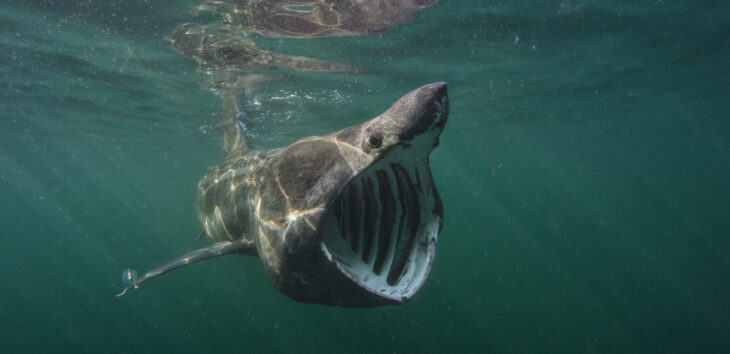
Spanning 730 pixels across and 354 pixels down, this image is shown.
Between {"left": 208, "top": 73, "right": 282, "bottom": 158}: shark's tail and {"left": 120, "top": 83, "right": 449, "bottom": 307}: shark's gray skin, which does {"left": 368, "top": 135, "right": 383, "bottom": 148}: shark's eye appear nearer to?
{"left": 120, "top": 83, "right": 449, "bottom": 307}: shark's gray skin

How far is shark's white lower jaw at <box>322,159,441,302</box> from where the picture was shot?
2510 mm

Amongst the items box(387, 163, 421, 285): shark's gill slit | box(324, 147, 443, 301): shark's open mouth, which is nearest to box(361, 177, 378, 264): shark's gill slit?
box(324, 147, 443, 301): shark's open mouth

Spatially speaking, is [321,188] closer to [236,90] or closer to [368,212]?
[368,212]

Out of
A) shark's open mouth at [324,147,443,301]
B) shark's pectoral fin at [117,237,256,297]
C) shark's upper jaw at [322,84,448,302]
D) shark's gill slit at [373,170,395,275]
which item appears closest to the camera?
shark's upper jaw at [322,84,448,302]

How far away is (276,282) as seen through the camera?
286 centimetres

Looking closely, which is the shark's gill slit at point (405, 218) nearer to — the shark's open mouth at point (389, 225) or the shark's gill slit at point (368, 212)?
the shark's open mouth at point (389, 225)

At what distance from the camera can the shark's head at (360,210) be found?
7.25ft

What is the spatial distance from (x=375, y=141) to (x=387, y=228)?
0.94m

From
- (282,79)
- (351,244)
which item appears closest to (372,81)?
(282,79)

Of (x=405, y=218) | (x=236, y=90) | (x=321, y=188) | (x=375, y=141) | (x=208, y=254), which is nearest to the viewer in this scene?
(x=375, y=141)

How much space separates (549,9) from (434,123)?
9463mm

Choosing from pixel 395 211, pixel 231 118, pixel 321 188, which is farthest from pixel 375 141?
pixel 231 118

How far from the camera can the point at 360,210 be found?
3.14 metres

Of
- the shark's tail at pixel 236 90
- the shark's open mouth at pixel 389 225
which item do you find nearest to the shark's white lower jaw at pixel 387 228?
the shark's open mouth at pixel 389 225
